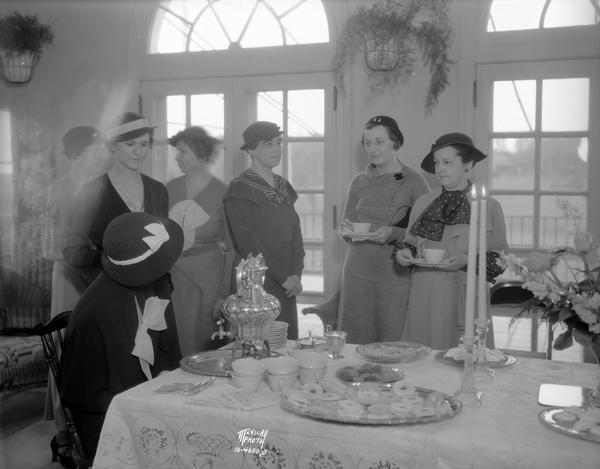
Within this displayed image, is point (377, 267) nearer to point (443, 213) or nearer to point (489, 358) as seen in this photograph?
point (443, 213)

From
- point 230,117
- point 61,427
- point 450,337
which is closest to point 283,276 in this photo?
point 450,337

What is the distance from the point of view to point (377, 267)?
306cm

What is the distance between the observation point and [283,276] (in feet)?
10.0

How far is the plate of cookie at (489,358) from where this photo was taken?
174 centimetres

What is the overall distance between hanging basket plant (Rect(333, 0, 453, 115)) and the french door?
1.23 feet

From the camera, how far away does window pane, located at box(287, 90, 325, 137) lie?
387 centimetres

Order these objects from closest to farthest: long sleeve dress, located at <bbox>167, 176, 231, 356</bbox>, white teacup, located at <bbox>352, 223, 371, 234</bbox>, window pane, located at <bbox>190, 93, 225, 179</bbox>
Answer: white teacup, located at <bbox>352, 223, 371, 234</bbox> < long sleeve dress, located at <bbox>167, 176, 231, 356</bbox> < window pane, located at <bbox>190, 93, 225, 179</bbox>

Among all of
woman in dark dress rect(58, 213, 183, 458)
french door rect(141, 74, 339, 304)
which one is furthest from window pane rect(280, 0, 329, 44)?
woman in dark dress rect(58, 213, 183, 458)

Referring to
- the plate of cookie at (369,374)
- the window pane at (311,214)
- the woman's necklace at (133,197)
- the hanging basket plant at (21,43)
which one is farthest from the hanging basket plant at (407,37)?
the plate of cookie at (369,374)

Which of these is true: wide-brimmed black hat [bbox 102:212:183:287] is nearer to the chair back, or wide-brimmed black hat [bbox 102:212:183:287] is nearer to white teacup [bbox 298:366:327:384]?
the chair back

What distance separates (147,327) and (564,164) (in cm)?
248

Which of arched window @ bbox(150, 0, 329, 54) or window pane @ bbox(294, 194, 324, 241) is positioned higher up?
arched window @ bbox(150, 0, 329, 54)

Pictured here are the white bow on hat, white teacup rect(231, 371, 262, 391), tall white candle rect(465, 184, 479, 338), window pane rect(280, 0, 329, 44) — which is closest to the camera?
tall white candle rect(465, 184, 479, 338)

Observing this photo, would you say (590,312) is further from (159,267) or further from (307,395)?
(159,267)
